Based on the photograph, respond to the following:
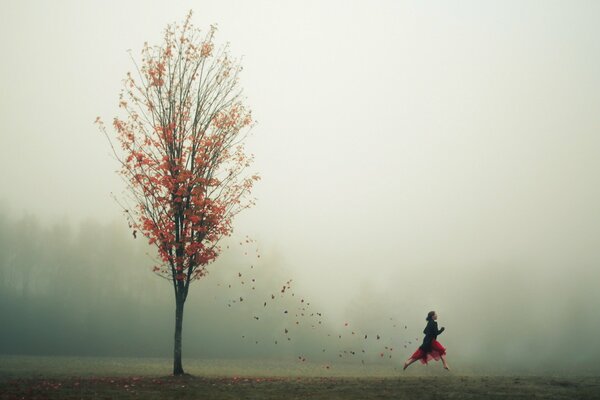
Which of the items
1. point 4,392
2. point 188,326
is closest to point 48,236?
point 188,326

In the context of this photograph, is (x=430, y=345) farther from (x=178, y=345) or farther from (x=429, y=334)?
(x=178, y=345)

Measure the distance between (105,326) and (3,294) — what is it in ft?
51.0

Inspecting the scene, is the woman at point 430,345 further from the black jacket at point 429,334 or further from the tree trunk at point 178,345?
the tree trunk at point 178,345

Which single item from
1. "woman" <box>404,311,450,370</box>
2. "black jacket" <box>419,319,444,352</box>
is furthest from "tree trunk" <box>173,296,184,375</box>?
"black jacket" <box>419,319,444,352</box>

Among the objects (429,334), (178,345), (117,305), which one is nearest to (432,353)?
(429,334)

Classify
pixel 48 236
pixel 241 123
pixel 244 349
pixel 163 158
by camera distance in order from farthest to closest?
pixel 48 236 → pixel 244 349 → pixel 241 123 → pixel 163 158

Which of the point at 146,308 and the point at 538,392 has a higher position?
the point at 146,308

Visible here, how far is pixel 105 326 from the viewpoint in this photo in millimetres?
65812

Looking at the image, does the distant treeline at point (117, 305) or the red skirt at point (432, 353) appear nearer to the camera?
the red skirt at point (432, 353)

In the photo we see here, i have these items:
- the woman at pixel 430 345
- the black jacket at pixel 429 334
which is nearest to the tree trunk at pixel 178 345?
the woman at pixel 430 345

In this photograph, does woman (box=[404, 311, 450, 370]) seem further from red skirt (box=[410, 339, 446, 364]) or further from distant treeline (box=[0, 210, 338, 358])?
distant treeline (box=[0, 210, 338, 358])

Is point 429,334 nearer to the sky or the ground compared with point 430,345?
nearer to the sky

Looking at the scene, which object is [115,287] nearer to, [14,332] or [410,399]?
[14,332]

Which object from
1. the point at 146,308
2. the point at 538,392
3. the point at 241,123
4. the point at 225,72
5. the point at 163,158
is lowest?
the point at 538,392
